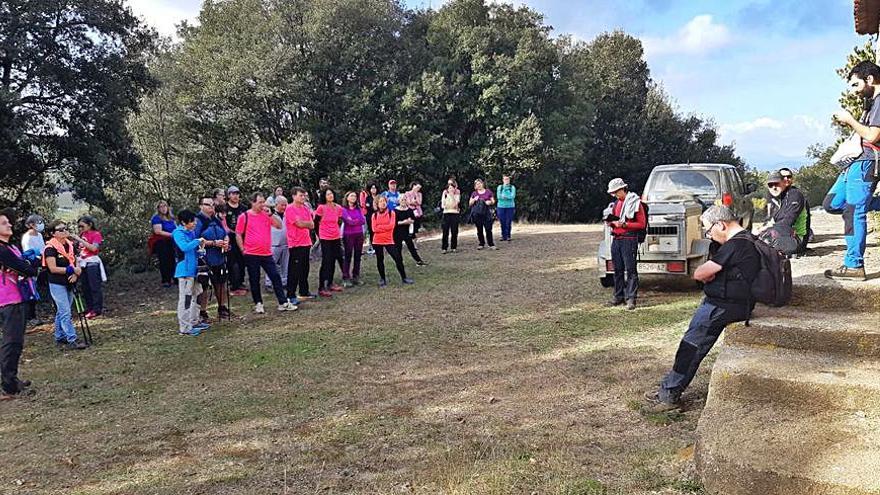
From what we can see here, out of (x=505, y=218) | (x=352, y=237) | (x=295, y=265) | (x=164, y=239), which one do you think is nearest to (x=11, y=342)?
(x=295, y=265)

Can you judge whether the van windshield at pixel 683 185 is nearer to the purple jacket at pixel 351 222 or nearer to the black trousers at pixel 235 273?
the purple jacket at pixel 351 222

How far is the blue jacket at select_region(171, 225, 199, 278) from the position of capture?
759 cm

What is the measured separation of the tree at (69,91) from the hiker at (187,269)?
5481mm

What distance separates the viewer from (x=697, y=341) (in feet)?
Result: 14.1

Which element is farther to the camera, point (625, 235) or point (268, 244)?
point (268, 244)

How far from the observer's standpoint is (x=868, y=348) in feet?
13.0

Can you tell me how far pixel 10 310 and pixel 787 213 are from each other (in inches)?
385

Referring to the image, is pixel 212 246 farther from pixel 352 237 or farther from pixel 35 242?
pixel 352 237

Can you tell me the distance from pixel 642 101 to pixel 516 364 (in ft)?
104

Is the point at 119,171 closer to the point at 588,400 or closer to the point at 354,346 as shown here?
the point at 354,346

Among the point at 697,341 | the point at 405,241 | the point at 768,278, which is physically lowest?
the point at 697,341

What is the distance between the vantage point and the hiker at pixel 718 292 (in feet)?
13.6

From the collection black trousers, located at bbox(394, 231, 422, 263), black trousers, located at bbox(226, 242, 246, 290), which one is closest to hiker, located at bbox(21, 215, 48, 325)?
black trousers, located at bbox(226, 242, 246, 290)

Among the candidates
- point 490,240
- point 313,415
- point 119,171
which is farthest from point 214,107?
point 313,415
